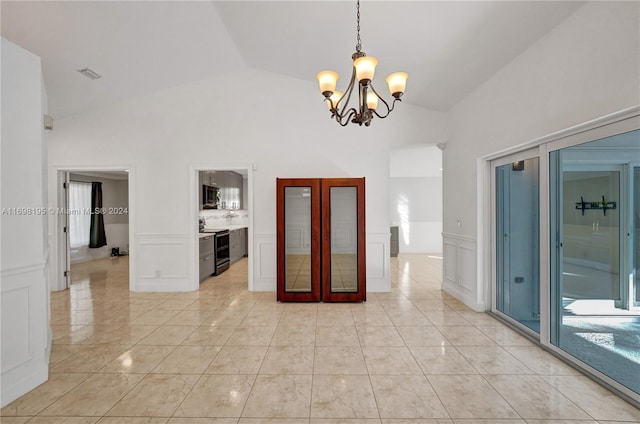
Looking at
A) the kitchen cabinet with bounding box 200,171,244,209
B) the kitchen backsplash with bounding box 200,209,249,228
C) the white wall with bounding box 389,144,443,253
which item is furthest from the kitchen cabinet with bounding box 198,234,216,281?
the white wall with bounding box 389,144,443,253

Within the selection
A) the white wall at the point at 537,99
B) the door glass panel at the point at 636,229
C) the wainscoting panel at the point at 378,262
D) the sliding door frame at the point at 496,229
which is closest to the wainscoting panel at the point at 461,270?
the white wall at the point at 537,99

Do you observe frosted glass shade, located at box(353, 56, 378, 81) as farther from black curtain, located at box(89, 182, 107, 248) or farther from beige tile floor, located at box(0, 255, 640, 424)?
black curtain, located at box(89, 182, 107, 248)

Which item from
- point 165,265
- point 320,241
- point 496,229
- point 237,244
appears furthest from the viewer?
point 237,244

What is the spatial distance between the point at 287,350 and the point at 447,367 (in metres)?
1.41

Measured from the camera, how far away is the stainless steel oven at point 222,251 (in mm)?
5863

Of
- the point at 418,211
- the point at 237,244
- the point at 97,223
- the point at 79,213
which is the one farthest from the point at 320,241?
the point at 79,213

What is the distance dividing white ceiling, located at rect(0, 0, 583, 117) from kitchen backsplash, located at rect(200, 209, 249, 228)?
3.37 meters

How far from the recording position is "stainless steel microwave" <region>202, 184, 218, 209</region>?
5.89m

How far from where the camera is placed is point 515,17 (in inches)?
96.4

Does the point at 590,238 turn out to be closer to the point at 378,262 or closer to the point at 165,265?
the point at 378,262

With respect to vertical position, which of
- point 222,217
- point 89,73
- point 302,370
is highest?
point 89,73

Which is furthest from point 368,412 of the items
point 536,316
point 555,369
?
point 536,316

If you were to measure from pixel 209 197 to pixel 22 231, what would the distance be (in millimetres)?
4071

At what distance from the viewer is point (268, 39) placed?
3.67 metres
